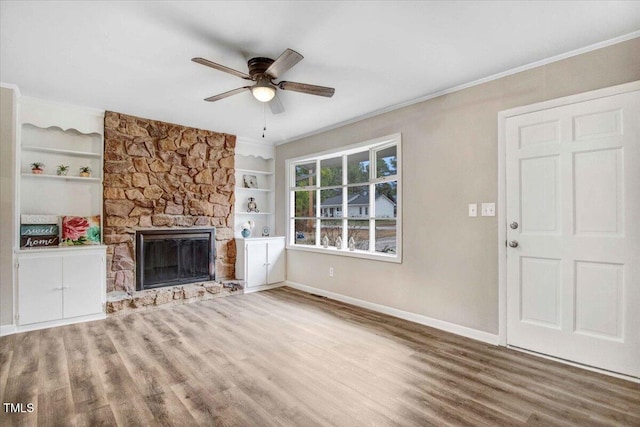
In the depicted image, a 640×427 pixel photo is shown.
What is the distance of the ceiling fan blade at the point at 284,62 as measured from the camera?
218 cm

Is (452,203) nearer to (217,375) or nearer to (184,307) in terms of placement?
(217,375)

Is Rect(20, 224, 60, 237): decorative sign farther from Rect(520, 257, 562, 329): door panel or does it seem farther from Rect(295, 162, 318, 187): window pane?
Rect(520, 257, 562, 329): door panel

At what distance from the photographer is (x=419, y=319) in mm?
3535

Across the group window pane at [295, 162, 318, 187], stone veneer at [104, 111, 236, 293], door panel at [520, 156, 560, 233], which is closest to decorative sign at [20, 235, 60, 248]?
stone veneer at [104, 111, 236, 293]

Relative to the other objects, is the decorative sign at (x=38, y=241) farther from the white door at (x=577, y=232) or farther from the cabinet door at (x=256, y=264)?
the white door at (x=577, y=232)

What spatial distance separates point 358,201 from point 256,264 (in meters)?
1.90

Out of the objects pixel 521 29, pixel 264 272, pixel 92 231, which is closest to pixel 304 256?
pixel 264 272

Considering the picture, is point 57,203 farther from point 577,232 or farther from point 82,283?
point 577,232

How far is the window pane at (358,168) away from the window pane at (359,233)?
1.93ft

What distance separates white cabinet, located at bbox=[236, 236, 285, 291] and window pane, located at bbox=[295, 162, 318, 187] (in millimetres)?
984

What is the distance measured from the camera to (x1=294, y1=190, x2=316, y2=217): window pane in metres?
5.20

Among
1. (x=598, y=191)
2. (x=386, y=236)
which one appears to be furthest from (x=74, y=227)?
(x=598, y=191)

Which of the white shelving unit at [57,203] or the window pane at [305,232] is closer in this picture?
the white shelving unit at [57,203]

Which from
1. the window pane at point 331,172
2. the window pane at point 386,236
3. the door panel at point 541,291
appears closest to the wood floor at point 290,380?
the door panel at point 541,291
